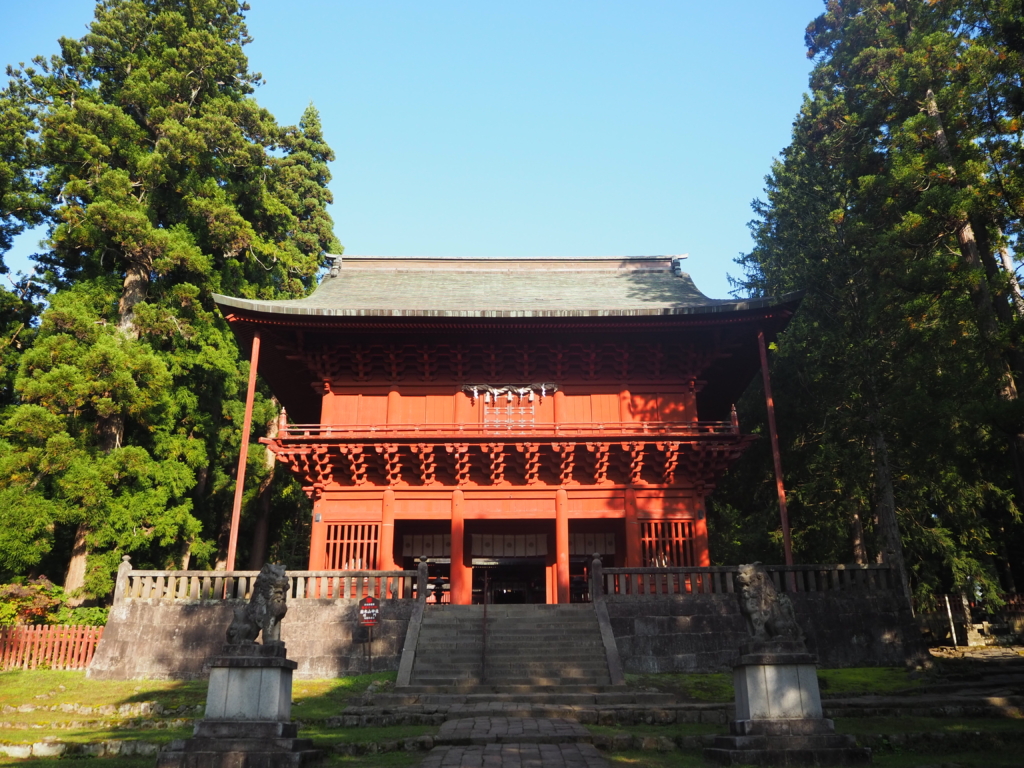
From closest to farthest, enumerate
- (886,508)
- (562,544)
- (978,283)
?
1. (978,283)
2. (886,508)
3. (562,544)

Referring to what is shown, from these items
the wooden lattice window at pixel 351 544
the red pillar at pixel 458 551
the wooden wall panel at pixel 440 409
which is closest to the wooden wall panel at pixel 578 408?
the wooden wall panel at pixel 440 409

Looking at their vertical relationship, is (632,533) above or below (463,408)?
below

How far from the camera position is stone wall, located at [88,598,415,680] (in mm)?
15398

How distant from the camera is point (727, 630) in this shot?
614 inches

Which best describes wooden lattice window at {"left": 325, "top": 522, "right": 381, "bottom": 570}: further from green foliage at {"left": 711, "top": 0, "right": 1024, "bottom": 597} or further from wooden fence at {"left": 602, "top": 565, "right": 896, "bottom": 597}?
green foliage at {"left": 711, "top": 0, "right": 1024, "bottom": 597}

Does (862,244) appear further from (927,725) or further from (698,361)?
(927,725)

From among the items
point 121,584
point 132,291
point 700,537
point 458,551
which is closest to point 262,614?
point 121,584

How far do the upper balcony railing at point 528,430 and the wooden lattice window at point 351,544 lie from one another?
265 centimetres

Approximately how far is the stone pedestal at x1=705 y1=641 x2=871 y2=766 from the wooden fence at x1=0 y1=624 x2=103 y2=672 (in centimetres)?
1446

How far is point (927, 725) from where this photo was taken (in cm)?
1012

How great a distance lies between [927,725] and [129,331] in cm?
2312

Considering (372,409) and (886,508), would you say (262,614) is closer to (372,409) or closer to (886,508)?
(372,409)

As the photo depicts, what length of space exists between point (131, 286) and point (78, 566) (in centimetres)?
902

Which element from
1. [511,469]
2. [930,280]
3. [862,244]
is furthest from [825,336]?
[511,469]
